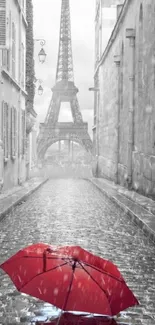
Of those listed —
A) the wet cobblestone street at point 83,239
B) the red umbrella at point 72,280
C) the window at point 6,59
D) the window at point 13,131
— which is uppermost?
the window at point 6,59

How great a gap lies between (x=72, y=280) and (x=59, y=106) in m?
48.9

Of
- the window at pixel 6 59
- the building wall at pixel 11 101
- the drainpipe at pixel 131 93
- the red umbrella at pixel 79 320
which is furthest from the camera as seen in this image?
the drainpipe at pixel 131 93

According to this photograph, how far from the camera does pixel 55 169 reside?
179ft

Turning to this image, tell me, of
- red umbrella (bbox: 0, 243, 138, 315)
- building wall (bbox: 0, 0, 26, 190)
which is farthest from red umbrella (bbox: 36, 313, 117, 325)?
building wall (bbox: 0, 0, 26, 190)

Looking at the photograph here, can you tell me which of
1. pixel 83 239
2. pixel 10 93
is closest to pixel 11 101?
pixel 10 93

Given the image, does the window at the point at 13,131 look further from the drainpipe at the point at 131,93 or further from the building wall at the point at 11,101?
the drainpipe at the point at 131,93

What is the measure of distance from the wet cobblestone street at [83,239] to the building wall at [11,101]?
3.86 metres

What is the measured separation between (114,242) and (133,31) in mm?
11530

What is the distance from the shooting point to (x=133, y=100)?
17.6 m

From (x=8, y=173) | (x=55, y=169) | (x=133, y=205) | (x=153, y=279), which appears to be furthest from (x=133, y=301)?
(x=55, y=169)

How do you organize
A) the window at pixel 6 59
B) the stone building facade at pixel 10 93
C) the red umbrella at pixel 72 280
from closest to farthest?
the red umbrella at pixel 72 280 → the stone building facade at pixel 10 93 → the window at pixel 6 59

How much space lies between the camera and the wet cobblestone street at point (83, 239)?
13.5ft

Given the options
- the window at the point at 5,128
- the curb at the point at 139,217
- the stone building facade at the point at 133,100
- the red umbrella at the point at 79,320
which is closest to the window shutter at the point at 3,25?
the window at the point at 5,128

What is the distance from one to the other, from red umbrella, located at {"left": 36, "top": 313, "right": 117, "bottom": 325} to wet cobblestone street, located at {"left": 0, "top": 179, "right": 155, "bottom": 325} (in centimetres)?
13
